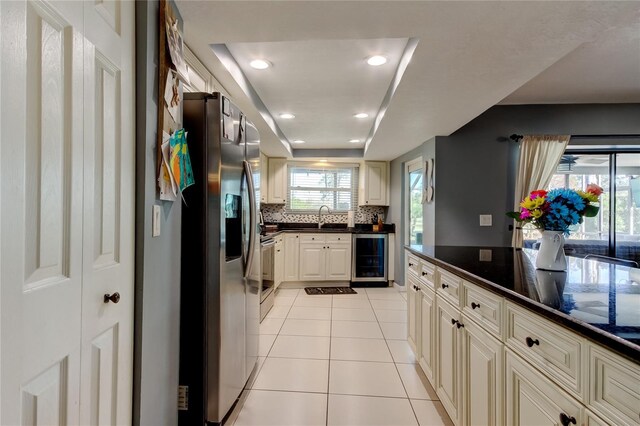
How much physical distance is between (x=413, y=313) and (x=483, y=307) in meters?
1.16

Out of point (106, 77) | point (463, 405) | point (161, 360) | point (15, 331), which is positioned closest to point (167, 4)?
point (106, 77)

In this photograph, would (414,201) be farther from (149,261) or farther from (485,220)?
(149,261)

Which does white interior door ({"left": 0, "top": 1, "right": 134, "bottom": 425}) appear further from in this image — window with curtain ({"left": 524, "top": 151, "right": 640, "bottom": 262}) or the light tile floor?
window with curtain ({"left": 524, "top": 151, "right": 640, "bottom": 262})

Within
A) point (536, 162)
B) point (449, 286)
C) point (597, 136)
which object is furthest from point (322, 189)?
point (449, 286)

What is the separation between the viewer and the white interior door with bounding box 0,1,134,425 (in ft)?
2.23

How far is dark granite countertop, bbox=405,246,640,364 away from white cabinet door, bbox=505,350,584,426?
21cm

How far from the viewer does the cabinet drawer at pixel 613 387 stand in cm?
69

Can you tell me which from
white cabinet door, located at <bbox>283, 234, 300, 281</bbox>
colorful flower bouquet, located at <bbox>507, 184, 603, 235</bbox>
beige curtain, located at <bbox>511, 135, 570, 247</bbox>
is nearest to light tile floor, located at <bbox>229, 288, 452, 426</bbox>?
colorful flower bouquet, located at <bbox>507, 184, 603, 235</bbox>

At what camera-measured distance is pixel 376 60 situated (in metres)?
2.33

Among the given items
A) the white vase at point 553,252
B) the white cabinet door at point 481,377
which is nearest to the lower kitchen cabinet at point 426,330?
the white cabinet door at point 481,377

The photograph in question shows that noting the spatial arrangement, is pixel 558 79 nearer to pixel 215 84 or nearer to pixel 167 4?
pixel 215 84

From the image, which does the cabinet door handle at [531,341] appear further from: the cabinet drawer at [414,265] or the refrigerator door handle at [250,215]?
the refrigerator door handle at [250,215]

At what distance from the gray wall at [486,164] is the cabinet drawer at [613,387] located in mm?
3034

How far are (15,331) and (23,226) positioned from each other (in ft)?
0.73
